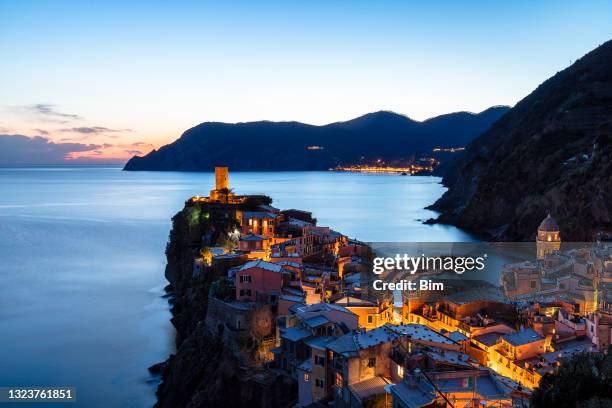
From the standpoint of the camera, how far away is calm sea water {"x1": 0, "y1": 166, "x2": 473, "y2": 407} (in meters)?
23.1

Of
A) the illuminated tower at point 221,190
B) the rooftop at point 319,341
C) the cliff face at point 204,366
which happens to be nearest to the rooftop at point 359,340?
the rooftop at point 319,341

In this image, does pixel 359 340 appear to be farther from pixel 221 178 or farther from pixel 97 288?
pixel 221 178

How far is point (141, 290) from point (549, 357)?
2782 centimetres

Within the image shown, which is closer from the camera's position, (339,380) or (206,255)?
(339,380)

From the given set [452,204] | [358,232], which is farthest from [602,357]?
[452,204]

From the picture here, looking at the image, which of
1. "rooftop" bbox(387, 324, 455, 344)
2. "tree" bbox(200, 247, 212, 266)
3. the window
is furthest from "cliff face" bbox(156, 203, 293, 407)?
"rooftop" bbox(387, 324, 455, 344)

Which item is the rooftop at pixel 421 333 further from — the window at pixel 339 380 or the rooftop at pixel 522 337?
the rooftop at pixel 522 337

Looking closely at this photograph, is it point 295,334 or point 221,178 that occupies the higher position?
point 221,178

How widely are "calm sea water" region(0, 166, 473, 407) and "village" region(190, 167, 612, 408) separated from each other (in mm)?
5247

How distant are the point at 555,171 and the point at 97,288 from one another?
1550 inches

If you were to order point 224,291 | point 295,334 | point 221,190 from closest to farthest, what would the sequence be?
point 295,334
point 224,291
point 221,190

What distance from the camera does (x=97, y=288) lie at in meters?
36.5

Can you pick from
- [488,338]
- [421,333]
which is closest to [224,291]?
[421,333]

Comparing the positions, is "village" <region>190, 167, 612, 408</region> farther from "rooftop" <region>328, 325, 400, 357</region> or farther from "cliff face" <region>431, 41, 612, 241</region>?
"cliff face" <region>431, 41, 612, 241</region>
